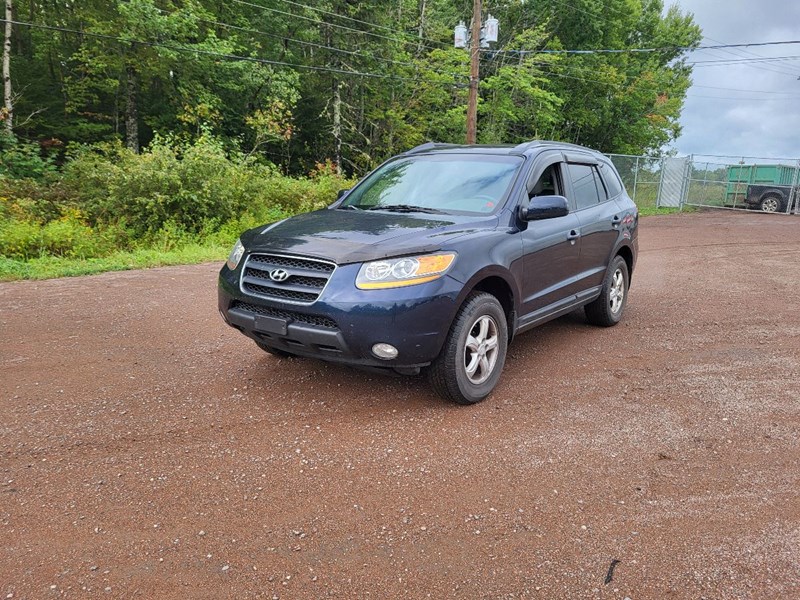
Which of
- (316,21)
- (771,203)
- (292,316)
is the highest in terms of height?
(316,21)

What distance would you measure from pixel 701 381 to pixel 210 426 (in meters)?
3.72

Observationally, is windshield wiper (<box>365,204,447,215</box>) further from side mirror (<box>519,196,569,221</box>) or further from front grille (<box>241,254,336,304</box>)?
front grille (<box>241,254,336,304</box>)

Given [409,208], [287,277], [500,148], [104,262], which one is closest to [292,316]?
[287,277]

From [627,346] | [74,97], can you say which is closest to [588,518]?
[627,346]

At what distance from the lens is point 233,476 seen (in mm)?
2990

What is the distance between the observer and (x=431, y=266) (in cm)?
353

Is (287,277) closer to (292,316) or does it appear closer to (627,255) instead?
(292,316)

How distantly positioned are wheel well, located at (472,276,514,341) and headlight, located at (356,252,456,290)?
0.49 m

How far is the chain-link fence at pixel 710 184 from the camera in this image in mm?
22734

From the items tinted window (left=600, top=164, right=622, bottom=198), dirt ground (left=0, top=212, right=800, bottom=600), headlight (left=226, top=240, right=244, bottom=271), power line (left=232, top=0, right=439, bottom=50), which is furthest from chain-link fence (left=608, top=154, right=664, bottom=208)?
headlight (left=226, top=240, right=244, bottom=271)

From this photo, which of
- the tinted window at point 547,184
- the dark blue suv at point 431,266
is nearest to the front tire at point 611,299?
the dark blue suv at point 431,266

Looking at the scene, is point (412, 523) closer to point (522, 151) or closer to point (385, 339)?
point (385, 339)

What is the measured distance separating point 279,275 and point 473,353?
4.62 ft

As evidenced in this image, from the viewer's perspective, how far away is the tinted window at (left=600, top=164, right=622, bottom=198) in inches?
236
